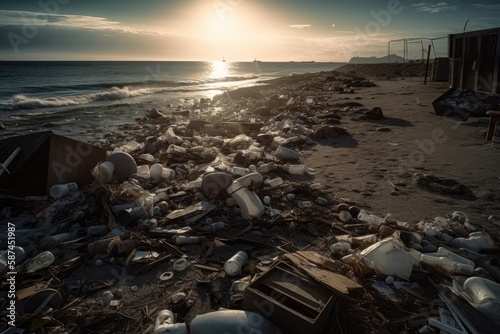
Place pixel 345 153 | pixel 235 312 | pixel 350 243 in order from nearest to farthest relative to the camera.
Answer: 1. pixel 235 312
2. pixel 350 243
3. pixel 345 153

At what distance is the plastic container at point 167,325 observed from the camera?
1987 mm

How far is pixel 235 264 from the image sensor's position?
280 centimetres

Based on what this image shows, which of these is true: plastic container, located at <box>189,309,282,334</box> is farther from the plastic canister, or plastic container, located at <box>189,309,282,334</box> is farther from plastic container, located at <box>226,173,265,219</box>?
plastic container, located at <box>226,173,265,219</box>

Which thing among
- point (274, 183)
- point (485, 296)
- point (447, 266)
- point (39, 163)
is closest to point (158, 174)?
point (39, 163)

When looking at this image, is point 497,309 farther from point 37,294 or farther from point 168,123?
point 168,123

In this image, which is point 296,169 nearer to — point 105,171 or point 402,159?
point 402,159

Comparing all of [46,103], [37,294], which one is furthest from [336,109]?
[46,103]

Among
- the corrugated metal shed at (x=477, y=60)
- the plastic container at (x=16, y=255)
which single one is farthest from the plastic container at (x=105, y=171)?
the corrugated metal shed at (x=477, y=60)

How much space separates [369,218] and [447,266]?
1114mm

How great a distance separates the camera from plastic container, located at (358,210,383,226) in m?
3.64

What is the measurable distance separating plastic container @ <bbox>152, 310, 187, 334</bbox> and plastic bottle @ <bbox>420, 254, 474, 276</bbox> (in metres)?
2.33

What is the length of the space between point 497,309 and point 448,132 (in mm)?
6938

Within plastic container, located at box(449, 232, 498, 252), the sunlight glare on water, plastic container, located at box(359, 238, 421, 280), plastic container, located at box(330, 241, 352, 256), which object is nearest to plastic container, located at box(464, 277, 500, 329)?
plastic container, located at box(359, 238, 421, 280)

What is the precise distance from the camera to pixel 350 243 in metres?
3.21
